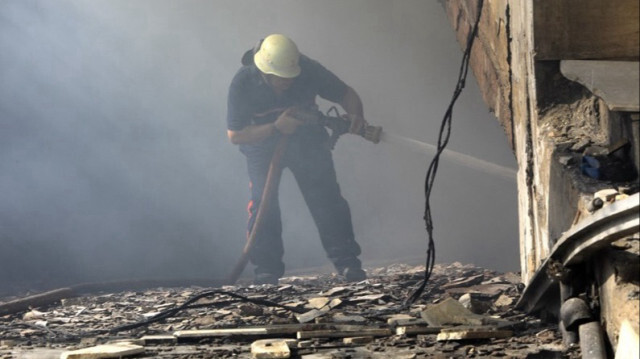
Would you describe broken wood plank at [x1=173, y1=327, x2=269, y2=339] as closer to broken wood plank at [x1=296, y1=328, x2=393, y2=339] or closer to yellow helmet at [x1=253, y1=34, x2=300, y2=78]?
broken wood plank at [x1=296, y1=328, x2=393, y2=339]

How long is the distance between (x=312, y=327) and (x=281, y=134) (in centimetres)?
606

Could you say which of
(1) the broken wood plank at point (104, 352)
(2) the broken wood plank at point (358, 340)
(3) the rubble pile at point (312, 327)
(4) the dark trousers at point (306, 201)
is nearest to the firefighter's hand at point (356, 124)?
(4) the dark trousers at point (306, 201)

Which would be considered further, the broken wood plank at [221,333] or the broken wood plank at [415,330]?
the broken wood plank at [221,333]

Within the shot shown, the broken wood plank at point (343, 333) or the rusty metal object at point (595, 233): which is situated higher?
the rusty metal object at point (595, 233)

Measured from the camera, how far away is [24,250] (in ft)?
51.2

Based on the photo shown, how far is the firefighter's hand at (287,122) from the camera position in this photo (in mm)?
10922

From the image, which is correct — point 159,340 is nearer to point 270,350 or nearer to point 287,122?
point 270,350

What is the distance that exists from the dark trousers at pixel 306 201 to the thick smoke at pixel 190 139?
18.3 ft

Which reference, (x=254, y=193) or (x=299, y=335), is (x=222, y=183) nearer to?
(x=254, y=193)

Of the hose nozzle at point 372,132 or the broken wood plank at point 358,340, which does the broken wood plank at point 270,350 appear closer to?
the broken wood plank at point 358,340

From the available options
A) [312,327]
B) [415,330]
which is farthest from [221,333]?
[415,330]

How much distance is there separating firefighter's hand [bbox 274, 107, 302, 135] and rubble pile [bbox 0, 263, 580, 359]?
338cm

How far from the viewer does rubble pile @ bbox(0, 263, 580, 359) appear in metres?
4.38

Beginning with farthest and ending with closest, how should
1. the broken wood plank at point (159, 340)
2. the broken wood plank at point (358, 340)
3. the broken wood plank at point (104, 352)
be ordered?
1. the broken wood plank at point (159, 340)
2. the broken wood plank at point (358, 340)
3. the broken wood plank at point (104, 352)
